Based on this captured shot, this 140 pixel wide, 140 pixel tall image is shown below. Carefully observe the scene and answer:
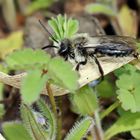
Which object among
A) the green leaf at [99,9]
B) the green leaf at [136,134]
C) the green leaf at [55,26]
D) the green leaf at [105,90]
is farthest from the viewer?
the green leaf at [99,9]

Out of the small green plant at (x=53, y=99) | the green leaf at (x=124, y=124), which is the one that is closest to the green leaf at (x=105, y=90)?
the small green plant at (x=53, y=99)

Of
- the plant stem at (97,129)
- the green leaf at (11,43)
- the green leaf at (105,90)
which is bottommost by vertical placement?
the plant stem at (97,129)

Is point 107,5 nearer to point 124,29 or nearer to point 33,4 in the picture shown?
point 124,29

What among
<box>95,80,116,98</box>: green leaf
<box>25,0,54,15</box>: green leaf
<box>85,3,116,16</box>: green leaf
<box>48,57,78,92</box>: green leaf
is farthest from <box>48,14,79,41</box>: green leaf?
<box>25,0,54,15</box>: green leaf

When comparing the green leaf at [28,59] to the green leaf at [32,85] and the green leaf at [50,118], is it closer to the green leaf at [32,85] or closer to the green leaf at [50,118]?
A: the green leaf at [32,85]

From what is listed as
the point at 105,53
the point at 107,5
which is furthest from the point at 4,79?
the point at 107,5

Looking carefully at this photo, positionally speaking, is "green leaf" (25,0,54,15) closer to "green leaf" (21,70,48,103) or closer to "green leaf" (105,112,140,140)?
"green leaf" (105,112,140,140)
